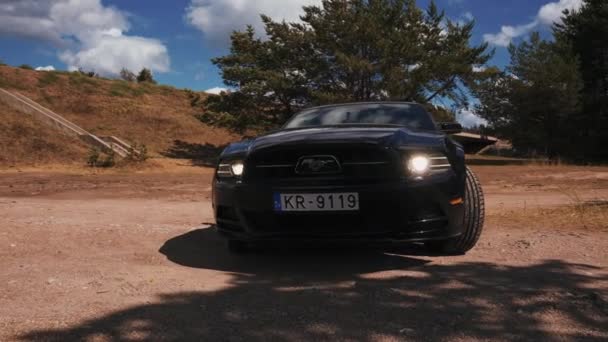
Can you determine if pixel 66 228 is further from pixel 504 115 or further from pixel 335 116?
pixel 504 115

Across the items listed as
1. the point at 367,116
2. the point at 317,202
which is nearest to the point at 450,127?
the point at 367,116

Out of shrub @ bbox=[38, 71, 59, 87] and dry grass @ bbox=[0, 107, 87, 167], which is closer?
dry grass @ bbox=[0, 107, 87, 167]

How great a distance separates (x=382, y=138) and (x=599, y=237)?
2.46 meters

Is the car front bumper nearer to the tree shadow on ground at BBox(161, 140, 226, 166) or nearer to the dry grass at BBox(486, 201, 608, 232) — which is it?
the dry grass at BBox(486, 201, 608, 232)

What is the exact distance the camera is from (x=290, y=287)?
10.0 feet

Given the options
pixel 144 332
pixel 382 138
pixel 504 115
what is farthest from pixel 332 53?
pixel 144 332

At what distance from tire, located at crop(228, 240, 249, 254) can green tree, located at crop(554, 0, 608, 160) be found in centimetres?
2724

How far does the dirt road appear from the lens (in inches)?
90.3

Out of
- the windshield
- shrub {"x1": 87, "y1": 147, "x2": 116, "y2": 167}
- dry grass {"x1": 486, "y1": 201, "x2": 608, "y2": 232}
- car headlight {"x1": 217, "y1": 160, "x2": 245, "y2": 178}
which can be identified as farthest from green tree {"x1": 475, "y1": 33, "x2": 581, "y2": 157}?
car headlight {"x1": 217, "y1": 160, "x2": 245, "y2": 178}

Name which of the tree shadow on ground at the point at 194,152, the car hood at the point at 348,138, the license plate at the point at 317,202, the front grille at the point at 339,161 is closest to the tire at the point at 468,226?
the car hood at the point at 348,138

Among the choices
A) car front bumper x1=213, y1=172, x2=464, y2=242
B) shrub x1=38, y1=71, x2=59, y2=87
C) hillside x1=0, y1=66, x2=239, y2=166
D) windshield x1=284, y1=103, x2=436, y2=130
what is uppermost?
shrub x1=38, y1=71, x2=59, y2=87

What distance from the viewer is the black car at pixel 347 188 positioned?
3.19 m

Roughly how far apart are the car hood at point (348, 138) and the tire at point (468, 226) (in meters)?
0.50

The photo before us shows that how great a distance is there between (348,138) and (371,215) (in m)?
0.55
